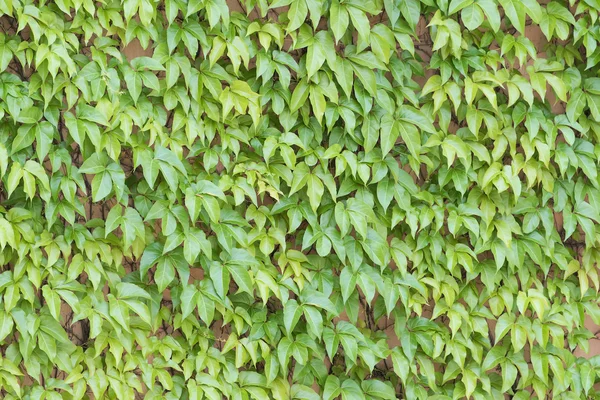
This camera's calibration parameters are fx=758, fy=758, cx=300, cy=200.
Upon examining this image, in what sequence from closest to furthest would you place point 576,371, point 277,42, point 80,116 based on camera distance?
point 80,116 < point 277,42 < point 576,371

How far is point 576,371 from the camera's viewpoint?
9.12 feet

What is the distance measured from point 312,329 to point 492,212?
762 millimetres

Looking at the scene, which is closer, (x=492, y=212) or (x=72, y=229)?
(x=72, y=229)

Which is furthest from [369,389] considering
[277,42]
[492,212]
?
[277,42]

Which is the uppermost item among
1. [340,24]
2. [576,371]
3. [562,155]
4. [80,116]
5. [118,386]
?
[340,24]

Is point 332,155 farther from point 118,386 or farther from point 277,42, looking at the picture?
point 118,386

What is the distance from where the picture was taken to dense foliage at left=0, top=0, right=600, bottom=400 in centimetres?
241

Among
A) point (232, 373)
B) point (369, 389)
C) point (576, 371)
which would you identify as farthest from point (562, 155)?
point (232, 373)

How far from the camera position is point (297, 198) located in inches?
102

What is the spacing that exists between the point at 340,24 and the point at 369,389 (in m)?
1.26

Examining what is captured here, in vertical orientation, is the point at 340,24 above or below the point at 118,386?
above

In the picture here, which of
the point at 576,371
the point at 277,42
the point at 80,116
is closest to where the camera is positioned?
the point at 80,116

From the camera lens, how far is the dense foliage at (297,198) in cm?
241

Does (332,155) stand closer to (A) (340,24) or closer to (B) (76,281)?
(A) (340,24)
